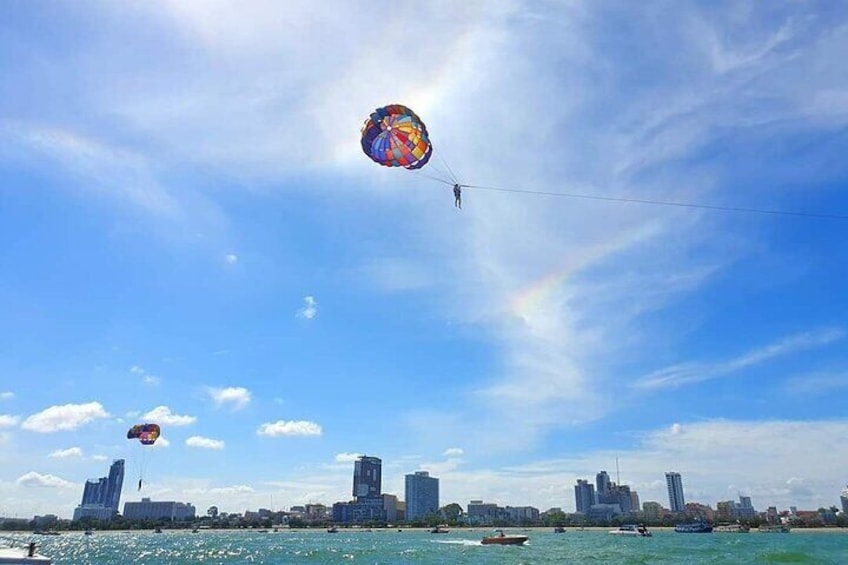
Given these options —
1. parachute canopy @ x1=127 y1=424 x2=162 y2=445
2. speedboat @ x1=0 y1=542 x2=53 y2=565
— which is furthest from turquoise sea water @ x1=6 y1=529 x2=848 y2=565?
speedboat @ x1=0 y1=542 x2=53 y2=565

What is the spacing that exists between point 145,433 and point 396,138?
55.7 meters

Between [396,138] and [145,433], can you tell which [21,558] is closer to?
[396,138]

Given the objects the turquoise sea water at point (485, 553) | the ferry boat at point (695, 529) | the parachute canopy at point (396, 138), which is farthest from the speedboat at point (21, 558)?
the ferry boat at point (695, 529)

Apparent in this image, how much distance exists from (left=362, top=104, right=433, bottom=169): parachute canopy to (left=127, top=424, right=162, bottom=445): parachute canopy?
173 ft

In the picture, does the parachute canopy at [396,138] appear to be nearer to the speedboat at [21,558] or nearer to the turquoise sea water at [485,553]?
the speedboat at [21,558]

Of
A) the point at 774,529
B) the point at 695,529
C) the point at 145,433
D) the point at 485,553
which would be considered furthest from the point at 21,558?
the point at 774,529

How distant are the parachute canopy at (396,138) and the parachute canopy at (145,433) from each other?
2072 inches

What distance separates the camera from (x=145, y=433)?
67812mm

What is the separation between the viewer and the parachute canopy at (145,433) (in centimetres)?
6638

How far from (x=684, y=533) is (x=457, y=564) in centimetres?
12329

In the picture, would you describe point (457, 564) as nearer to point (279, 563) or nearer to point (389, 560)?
point (389, 560)

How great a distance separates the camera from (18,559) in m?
19.7

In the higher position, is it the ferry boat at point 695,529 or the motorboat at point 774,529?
the ferry boat at point 695,529

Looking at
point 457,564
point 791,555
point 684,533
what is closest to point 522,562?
point 457,564
